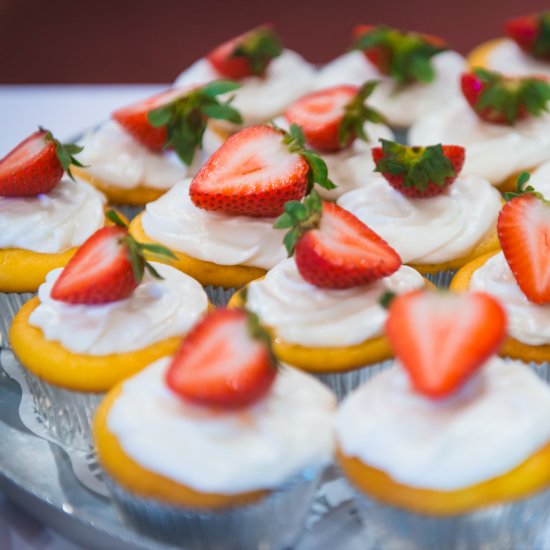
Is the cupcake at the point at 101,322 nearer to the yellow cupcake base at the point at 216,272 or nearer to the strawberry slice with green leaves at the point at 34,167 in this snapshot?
the yellow cupcake base at the point at 216,272

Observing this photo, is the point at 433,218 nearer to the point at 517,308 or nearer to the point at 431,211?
the point at 431,211

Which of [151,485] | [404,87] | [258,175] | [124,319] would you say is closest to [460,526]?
[151,485]

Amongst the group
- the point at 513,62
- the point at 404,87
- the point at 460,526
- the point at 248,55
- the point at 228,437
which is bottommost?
the point at 513,62

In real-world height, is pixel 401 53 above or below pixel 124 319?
below

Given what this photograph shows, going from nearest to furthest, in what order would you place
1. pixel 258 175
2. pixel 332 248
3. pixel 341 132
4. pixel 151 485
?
pixel 151 485 < pixel 332 248 < pixel 258 175 < pixel 341 132

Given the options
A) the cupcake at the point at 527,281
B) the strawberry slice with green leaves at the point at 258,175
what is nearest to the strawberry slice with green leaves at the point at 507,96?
the strawberry slice with green leaves at the point at 258,175

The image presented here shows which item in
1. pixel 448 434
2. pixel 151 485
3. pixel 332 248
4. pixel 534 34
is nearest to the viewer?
pixel 448 434

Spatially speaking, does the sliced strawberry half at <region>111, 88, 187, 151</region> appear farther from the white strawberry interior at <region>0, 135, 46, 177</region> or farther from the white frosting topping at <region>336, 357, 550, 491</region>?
the white frosting topping at <region>336, 357, 550, 491</region>
